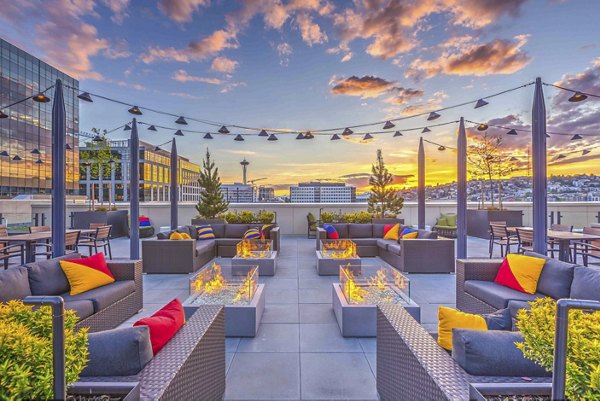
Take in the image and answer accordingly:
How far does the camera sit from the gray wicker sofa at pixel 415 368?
47.1 inches

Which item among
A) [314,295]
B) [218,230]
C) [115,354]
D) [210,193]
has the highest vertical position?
[210,193]

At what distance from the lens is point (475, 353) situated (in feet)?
4.20

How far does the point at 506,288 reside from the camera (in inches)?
122

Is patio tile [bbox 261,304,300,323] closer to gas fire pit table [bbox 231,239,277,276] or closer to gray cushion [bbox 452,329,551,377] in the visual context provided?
gas fire pit table [bbox 231,239,277,276]

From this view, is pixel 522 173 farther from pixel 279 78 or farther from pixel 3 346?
pixel 3 346

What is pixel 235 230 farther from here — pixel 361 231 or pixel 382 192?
pixel 382 192

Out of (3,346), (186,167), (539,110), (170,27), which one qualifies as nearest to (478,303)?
(539,110)

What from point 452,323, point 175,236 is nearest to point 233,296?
point 452,323

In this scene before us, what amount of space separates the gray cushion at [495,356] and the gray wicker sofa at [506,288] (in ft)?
4.72

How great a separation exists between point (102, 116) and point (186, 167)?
134ft

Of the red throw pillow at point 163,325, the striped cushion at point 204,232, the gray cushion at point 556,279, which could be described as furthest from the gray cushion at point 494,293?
the striped cushion at point 204,232

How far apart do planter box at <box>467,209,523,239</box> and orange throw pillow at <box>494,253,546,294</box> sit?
680cm

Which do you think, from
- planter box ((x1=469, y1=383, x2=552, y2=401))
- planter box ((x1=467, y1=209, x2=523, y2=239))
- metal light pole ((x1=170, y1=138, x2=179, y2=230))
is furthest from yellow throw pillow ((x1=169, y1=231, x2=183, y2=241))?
planter box ((x1=467, y1=209, x2=523, y2=239))

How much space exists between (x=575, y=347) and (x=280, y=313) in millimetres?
3010
